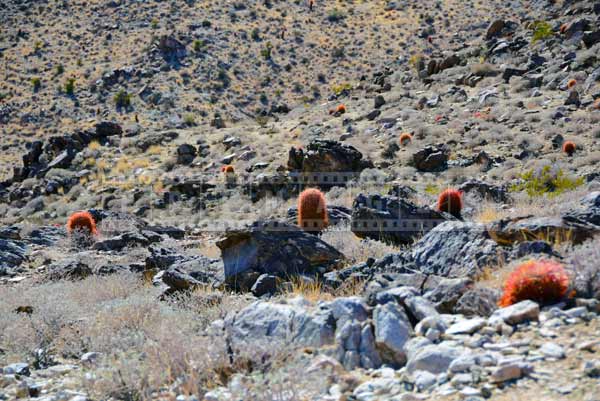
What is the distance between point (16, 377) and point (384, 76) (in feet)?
110

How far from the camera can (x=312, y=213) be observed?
37.2 feet

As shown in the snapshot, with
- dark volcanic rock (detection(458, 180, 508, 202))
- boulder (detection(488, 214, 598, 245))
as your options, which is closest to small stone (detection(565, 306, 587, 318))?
boulder (detection(488, 214, 598, 245))

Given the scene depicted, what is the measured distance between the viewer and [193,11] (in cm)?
5162

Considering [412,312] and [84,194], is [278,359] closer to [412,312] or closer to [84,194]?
[412,312]

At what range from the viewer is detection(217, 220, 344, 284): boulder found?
8.31 m

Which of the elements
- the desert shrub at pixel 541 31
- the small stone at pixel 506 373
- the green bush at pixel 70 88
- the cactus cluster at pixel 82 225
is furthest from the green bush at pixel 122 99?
the small stone at pixel 506 373

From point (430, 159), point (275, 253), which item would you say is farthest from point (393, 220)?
point (430, 159)

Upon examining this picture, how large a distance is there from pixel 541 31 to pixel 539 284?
1204 inches

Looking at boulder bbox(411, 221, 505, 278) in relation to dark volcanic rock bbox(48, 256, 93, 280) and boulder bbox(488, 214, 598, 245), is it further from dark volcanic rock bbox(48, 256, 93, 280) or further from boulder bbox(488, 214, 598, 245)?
dark volcanic rock bbox(48, 256, 93, 280)

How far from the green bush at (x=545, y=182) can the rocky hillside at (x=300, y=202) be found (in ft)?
0.28

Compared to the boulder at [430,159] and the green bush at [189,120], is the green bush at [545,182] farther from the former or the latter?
the green bush at [189,120]

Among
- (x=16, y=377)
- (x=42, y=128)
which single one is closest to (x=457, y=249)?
(x=16, y=377)

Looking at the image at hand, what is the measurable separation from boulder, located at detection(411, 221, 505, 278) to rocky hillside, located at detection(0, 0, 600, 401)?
0.03 m

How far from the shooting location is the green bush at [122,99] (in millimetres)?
41125
